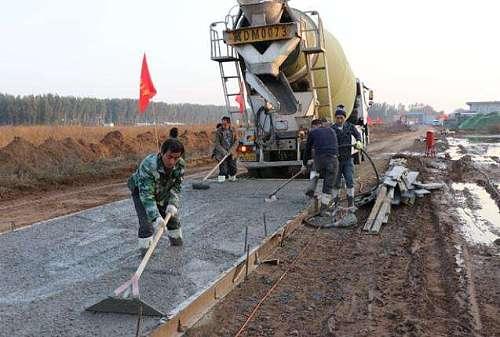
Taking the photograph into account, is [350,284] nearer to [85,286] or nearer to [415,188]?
[85,286]

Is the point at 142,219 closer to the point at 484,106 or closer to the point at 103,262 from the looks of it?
the point at 103,262

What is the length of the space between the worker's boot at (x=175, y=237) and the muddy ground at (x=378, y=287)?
3.68ft

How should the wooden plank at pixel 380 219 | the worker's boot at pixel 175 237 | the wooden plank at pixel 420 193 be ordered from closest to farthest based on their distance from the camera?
the worker's boot at pixel 175 237
the wooden plank at pixel 380 219
the wooden plank at pixel 420 193

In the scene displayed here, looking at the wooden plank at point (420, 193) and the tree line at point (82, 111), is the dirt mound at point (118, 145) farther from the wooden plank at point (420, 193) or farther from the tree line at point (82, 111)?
the tree line at point (82, 111)

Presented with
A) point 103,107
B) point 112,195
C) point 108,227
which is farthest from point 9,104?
point 108,227

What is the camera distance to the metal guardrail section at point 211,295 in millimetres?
4184

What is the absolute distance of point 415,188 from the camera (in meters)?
10.7

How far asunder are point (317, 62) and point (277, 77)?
1.26m

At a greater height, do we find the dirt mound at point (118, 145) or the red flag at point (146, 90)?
the red flag at point (146, 90)

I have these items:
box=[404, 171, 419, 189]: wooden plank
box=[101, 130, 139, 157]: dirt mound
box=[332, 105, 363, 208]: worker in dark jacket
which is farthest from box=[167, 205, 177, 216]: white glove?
box=[101, 130, 139, 157]: dirt mound

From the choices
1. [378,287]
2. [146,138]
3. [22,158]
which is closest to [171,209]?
[378,287]

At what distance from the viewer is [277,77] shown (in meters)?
11.8

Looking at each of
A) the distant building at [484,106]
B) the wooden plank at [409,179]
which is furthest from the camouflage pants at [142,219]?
the distant building at [484,106]

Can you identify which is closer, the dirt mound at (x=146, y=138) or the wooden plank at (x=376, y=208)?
the wooden plank at (x=376, y=208)
